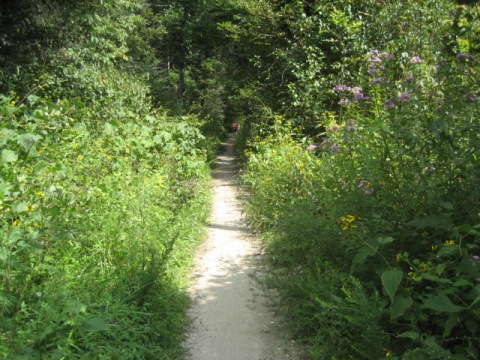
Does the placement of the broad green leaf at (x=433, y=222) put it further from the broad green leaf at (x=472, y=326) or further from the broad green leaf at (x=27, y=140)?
the broad green leaf at (x=27, y=140)

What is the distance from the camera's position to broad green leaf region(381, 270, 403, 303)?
9.73 feet

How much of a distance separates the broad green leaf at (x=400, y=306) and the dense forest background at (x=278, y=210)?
13mm

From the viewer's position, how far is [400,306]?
3.11 meters

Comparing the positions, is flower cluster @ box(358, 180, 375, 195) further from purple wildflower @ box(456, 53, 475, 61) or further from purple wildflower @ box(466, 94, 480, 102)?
purple wildflower @ box(456, 53, 475, 61)

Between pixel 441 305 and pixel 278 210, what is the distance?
194 inches

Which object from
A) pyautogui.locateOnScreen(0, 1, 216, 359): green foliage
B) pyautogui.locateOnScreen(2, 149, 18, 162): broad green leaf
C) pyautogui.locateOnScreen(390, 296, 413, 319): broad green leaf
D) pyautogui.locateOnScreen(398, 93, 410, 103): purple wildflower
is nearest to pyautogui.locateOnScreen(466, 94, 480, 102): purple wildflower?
pyautogui.locateOnScreen(398, 93, 410, 103): purple wildflower

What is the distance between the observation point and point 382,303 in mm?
3375

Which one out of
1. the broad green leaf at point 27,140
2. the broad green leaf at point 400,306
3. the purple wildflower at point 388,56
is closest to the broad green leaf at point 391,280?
the broad green leaf at point 400,306

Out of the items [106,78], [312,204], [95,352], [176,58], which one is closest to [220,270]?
[312,204]

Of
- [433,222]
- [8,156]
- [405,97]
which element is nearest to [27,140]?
[8,156]

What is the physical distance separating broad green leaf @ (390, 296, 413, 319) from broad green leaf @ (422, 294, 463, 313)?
226 millimetres

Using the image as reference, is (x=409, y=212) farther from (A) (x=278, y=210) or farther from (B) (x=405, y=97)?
(A) (x=278, y=210)

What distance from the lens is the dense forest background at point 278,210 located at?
324cm

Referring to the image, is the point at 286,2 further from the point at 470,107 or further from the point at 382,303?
the point at 382,303
